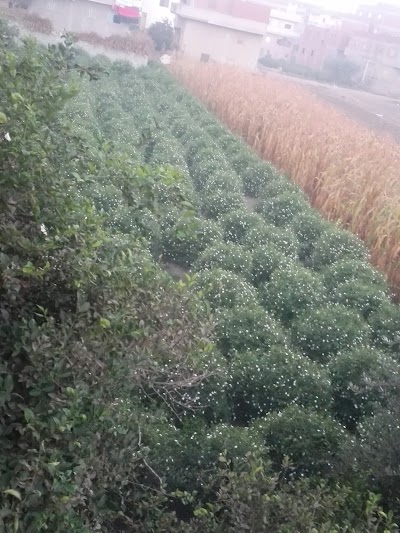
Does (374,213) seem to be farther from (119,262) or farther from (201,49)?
(201,49)

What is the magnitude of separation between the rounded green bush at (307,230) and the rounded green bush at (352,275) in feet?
3.31

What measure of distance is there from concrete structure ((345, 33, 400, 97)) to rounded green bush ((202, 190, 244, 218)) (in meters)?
30.7

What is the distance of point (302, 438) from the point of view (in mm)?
4137

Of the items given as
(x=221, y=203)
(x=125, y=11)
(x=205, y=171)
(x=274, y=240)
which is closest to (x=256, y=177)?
(x=205, y=171)

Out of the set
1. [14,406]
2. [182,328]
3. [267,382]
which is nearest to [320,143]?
[267,382]

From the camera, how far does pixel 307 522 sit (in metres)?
2.99

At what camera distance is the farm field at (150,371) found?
8.04 ft

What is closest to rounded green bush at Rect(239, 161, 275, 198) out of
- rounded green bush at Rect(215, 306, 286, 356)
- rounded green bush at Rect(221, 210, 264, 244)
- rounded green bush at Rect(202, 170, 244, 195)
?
rounded green bush at Rect(202, 170, 244, 195)

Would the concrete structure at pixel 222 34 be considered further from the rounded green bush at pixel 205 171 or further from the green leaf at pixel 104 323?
the green leaf at pixel 104 323

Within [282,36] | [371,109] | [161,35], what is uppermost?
[282,36]

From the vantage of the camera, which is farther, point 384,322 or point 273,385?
point 384,322

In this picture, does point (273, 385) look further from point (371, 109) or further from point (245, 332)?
point (371, 109)

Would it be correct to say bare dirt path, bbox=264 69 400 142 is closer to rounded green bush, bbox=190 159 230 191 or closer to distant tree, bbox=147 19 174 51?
distant tree, bbox=147 19 174 51

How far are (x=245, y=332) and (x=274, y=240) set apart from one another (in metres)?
2.33
